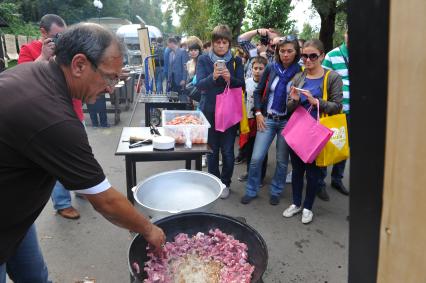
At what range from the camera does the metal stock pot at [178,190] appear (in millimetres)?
2293

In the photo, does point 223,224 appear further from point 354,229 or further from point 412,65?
point 412,65

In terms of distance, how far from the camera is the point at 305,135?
320 cm

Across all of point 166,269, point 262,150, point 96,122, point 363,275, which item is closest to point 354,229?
point 363,275

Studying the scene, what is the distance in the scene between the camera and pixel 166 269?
5.78 ft

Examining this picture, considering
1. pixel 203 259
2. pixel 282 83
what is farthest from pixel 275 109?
pixel 203 259

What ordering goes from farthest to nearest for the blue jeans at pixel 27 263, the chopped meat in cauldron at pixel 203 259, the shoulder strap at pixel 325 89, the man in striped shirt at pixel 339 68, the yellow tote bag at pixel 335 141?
the man in striped shirt at pixel 339 68 → the shoulder strap at pixel 325 89 → the yellow tote bag at pixel 335 141 → the blue jeans at pixel 27 263 → the chopped meat in cauldron at pixel 203 259

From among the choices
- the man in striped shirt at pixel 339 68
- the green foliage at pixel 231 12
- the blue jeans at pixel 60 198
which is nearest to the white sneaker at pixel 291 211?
the man in striped shirt at pixel 339 68

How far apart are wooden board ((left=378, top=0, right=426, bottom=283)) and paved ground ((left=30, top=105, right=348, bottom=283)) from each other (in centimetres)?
246

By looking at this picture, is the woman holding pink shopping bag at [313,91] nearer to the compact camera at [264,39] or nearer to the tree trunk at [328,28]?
the compact camera at [264,39]

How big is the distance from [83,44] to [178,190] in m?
1.38

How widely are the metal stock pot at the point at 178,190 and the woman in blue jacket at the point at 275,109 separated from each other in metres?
1.53

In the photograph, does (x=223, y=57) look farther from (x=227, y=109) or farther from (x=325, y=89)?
(x=325, y=89)

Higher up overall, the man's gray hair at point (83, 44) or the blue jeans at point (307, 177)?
the man's gray hair at point (83, 44)

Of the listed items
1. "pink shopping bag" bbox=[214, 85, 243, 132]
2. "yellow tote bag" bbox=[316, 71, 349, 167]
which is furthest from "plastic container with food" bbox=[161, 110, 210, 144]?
"yellow tote bag" bbox=[316, 71, 349, 167]
